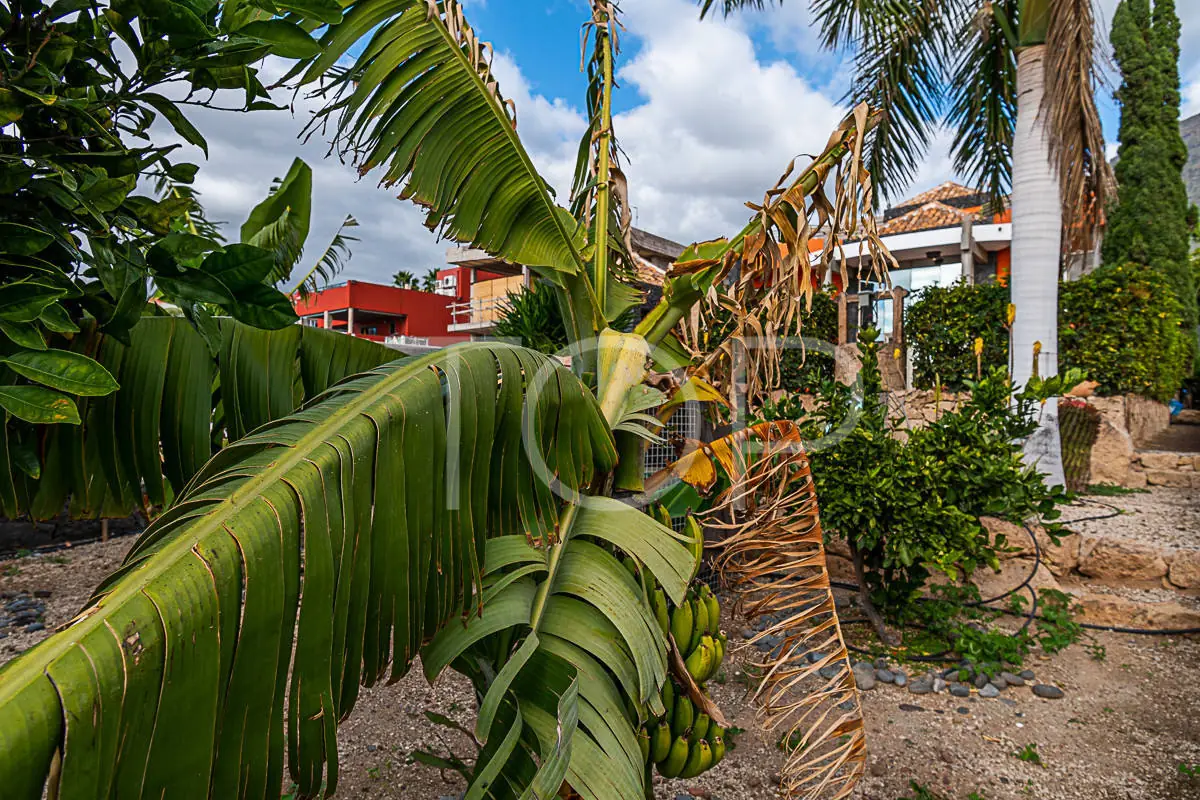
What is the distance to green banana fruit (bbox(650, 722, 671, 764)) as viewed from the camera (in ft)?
5.26

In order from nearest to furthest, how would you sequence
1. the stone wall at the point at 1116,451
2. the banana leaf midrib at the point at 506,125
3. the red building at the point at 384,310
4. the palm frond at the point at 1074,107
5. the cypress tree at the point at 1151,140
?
the banana leaf midrib at the point at 506,125, the palm frond at the point at 1074,107, the stone wall at the point at 1116,451, the cypress tree at the point at 1151,140, the red building at the point at 384,310

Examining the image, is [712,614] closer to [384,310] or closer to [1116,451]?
[1116,451]

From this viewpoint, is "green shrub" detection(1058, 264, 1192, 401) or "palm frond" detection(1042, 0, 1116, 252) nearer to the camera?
"palm frond" detection(1042, 0, 1116, 252)

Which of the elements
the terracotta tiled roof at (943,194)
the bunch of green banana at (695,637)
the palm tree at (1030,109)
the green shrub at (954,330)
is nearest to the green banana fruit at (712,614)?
the bunch of green banana at (695,637)

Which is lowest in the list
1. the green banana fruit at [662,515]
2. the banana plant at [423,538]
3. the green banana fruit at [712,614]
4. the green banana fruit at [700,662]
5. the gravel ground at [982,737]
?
the gravel ground at [982,737]

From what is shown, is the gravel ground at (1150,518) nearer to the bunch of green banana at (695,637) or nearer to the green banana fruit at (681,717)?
the bunch of green banana at (695,637)

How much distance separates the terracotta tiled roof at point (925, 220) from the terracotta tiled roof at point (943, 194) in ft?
8.56

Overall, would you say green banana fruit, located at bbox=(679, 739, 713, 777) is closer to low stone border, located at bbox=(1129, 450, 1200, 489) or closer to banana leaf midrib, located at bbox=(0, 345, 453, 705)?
banana leaf midrib, located at bbox=(0, 345, 453, 705)

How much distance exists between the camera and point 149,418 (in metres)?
1.21

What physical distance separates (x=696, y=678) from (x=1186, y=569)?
15.4ft

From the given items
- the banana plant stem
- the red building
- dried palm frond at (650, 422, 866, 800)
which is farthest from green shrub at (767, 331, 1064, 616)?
the red building

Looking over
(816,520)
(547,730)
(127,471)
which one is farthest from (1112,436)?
(127,471)

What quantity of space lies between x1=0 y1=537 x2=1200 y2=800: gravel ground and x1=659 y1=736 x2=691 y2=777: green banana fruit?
1.11 m

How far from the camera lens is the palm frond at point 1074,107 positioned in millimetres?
4723
